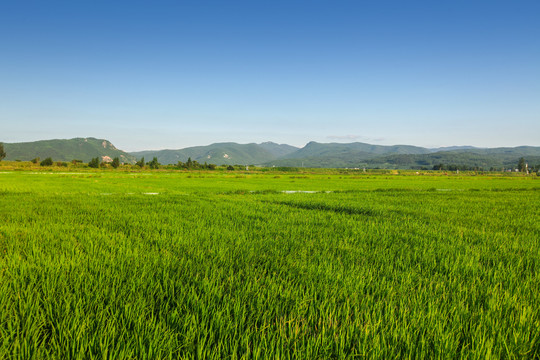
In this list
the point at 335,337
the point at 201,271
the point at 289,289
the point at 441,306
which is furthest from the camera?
the point at 201,271

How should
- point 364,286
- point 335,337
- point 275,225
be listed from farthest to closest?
point 275,225 → point 364,286 → point 335,337

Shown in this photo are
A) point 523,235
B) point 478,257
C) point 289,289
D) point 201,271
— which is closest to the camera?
point 289,289

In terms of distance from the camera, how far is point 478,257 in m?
4.05

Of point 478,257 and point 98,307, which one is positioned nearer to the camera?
point 98,307

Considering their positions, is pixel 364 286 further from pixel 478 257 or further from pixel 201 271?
pixel 478 257

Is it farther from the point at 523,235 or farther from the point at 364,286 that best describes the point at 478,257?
the point at 523,235

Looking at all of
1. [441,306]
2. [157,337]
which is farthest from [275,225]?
[157,337]

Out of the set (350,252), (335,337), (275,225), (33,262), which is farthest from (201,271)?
(275,225)

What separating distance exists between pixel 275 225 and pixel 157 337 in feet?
16.3

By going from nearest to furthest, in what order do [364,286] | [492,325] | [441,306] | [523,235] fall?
[492,325] < [441,306] < [364,286] < [523,235]

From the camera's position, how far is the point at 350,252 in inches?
166

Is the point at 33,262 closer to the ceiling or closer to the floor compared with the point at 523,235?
closer to the ceiling

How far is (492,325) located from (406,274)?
1.20 metres

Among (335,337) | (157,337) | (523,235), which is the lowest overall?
(523,235)
